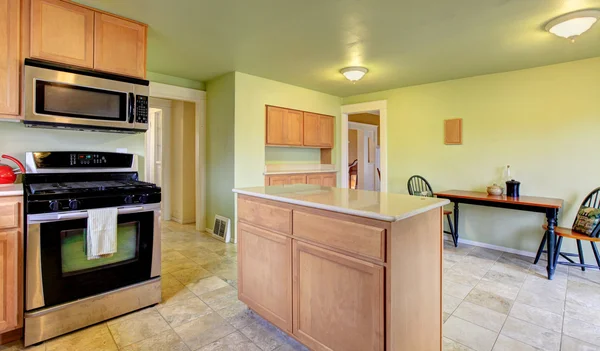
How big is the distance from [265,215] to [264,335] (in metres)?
0.80

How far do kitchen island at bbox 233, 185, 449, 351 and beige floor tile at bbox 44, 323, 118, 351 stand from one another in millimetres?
1000

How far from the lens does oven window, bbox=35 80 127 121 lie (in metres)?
2.10

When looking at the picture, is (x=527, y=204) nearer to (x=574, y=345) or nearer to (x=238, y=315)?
(x=574, y=345)

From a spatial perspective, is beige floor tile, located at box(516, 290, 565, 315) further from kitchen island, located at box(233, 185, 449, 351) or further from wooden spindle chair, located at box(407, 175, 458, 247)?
wooden spindle chair, located at box(407, 175, 458, 247)

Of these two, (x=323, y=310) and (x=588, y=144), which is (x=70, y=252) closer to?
(x=323, y=310)

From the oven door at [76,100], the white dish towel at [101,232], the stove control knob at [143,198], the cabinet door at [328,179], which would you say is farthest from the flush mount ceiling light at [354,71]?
the white dish towel at [101,232]

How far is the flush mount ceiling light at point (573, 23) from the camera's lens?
2.29 m

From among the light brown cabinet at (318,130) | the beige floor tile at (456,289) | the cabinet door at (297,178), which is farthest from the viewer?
the light brown cabinet at (318,130)

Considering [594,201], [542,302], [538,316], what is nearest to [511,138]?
[594,201]

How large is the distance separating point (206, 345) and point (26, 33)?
2.47m

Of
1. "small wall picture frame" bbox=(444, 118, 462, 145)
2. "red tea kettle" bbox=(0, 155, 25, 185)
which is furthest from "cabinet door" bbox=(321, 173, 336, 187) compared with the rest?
"red tea kettle" bbox=(0, 155, 25, 185)

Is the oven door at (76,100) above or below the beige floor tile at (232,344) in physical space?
above

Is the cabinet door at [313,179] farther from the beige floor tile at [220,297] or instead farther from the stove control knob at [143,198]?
the stove control knob at [143,198]

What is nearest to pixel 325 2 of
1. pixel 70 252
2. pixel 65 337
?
pixel 70 252
